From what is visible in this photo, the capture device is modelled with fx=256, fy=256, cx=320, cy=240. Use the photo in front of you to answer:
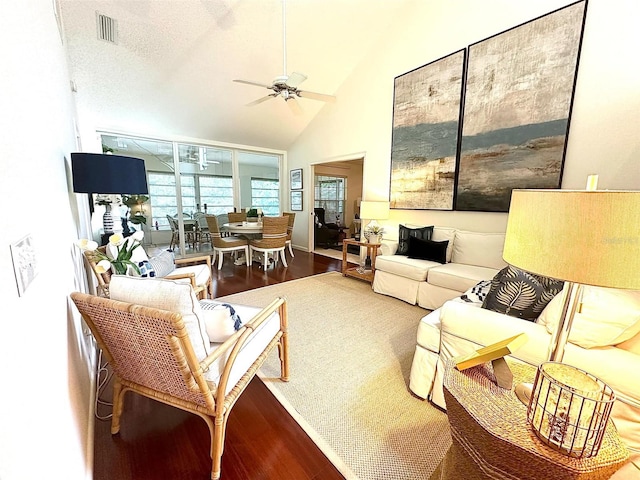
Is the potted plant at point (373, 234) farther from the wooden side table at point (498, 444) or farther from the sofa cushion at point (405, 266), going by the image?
the wooden side table at point (498, 444)

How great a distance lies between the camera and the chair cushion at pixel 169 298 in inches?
39.6

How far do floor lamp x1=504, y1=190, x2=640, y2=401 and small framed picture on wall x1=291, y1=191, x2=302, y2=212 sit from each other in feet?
18.2

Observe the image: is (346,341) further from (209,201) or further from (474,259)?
(209,201)

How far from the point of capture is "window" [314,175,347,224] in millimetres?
7715

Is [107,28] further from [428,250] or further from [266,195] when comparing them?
[428,250]

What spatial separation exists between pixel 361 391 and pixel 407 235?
2.34 meters

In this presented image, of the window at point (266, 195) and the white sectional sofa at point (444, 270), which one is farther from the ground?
the window at point (266, 195)

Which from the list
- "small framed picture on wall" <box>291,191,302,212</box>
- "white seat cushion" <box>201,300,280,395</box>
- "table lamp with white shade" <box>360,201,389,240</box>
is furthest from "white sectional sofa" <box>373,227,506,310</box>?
"small framed picture on wall" <box>291,191,302,212</box>

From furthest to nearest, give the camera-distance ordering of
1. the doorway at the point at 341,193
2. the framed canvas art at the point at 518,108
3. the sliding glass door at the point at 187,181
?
the doorway at the point at 341,193 → the sliding glass door at the point at 187,181 → the framed canvas art at the point at 518,108

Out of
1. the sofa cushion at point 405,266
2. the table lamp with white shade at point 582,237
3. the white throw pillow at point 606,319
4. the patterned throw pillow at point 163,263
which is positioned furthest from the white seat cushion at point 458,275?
the patterned throw pillow at point 163,263

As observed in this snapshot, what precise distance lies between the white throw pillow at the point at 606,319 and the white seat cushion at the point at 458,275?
1.45 metres

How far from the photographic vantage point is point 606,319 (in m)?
1.04

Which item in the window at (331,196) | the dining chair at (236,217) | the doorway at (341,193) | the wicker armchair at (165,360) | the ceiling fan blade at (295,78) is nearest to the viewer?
the wicker armchair at (165,360)

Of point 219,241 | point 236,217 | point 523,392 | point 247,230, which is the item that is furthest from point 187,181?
point 523,392
